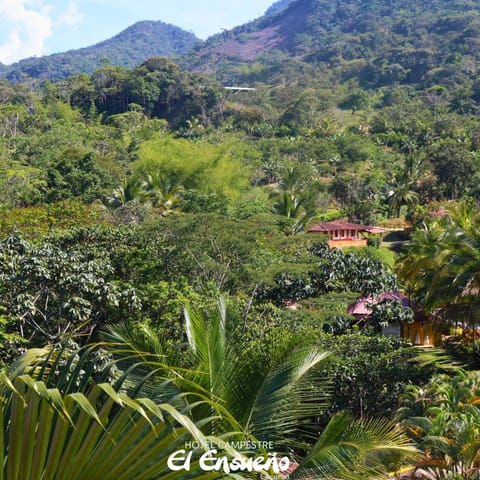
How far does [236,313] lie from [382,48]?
126m

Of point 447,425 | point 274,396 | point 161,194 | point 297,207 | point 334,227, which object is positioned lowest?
point 334,227

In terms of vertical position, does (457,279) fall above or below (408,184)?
above

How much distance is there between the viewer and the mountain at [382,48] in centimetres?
10250

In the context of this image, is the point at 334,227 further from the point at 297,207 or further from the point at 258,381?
the point at 258,381

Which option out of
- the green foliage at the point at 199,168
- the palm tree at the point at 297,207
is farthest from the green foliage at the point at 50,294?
the green foliage at the point at 199,168

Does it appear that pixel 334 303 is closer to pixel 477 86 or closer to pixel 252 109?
pixel 252 109

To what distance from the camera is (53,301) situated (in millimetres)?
11602

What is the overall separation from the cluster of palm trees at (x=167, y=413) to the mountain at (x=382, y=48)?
9287 cm

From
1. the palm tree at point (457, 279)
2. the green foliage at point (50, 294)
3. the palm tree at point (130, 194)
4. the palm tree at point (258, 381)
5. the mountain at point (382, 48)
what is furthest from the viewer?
the mountain at point (382, 48)

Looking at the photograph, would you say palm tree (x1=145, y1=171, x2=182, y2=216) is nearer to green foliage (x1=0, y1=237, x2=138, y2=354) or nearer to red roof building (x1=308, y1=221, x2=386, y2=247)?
red roof building (x1=308, y1=221, x2=386, y2=247)

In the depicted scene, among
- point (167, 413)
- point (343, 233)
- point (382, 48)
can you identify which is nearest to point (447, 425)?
point (167, 413)

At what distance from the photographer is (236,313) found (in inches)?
336

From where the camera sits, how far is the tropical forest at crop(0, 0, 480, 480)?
9.20 ft

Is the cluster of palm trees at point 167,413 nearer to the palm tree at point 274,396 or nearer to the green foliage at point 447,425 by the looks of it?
the palm tree at point 274,396
